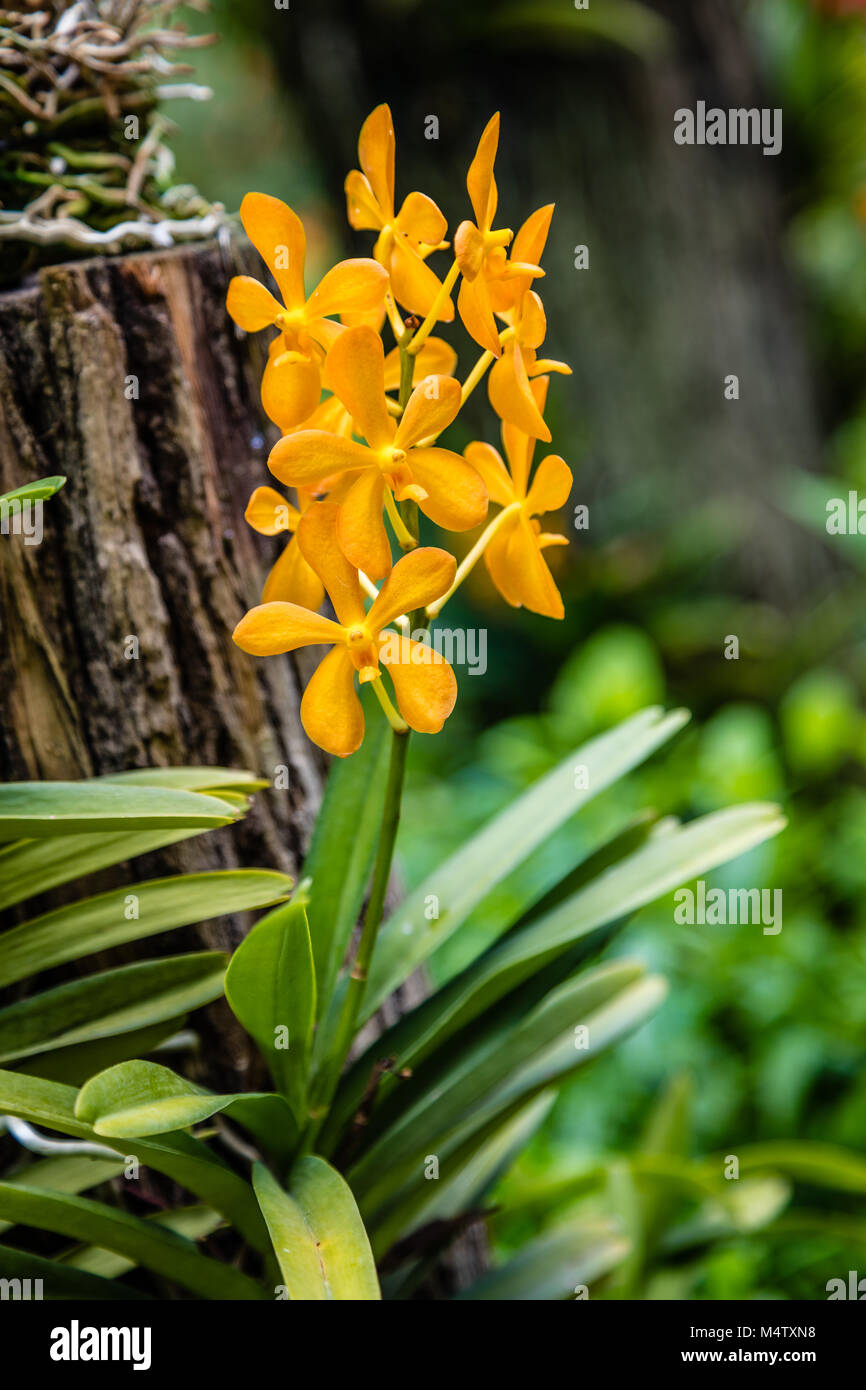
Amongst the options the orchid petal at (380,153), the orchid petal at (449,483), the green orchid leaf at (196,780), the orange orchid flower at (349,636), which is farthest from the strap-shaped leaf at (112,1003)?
the orchid petal at (380,153)

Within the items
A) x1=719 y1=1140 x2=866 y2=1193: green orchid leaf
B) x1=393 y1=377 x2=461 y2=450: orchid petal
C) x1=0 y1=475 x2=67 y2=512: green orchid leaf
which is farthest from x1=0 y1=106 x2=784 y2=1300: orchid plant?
x1=719 y1=1140 x2=866 y2=1193: green orchid leaf

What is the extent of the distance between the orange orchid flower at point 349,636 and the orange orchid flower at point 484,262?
115 mm

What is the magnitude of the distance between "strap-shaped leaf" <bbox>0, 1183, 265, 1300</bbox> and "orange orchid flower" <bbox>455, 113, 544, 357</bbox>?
49cm

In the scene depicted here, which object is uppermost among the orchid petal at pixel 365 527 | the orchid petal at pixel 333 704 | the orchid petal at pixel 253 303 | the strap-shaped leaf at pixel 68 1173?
the orchid petal at pixel 253 303

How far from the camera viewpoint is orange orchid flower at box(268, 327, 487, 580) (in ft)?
1.47

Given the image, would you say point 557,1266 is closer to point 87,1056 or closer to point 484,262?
point 87,1056

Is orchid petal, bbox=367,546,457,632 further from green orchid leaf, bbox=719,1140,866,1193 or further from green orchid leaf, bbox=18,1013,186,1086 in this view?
green orchid leaf, bbox=719,1140,866,1193

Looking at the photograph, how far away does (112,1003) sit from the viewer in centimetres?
58

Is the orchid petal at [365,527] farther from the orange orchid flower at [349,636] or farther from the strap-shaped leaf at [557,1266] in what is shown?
the strap-shaped leaf at [557,1266]

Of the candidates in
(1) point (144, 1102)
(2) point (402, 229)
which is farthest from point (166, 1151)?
(2) point (402, 229)

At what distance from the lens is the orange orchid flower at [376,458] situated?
45 cm

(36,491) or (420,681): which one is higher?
(36,491)

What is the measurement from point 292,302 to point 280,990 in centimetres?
36

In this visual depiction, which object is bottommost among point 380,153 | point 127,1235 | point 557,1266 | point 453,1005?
point 557,1266
